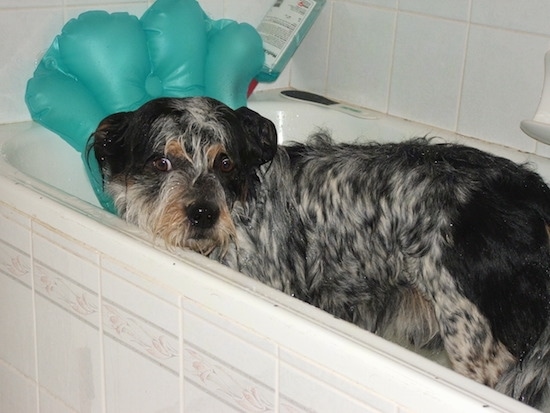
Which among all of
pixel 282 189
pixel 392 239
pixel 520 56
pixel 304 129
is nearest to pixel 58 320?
pixel 282 189

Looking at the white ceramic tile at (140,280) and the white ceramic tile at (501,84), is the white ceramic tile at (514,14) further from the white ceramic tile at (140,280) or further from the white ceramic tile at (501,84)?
the white ceramic tile at (140,280)

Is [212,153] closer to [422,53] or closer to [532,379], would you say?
[532,379]

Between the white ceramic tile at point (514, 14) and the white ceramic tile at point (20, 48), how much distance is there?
134 cm

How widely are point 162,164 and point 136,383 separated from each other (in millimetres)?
547

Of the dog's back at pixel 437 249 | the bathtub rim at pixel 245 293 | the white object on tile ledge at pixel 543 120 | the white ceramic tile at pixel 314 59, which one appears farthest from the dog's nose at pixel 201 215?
the white ceramic tile at pixel 314 59

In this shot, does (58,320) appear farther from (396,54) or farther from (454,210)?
(396,54)

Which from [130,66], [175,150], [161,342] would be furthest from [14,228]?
[130,66]

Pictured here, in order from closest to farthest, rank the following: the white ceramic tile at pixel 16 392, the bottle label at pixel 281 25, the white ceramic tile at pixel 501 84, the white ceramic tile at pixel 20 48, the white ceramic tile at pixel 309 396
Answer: the white ceramic tile at pixel 309 396
the white ceramic tile at pixel 16 392
the white ceramic tile at pixel 501 84
the white ceramic tile at pixel 20 48
the bottle label at pixel 281 25

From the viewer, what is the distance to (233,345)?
6.77ft

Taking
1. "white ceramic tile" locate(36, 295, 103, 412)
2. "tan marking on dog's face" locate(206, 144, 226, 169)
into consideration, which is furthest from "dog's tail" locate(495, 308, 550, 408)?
"white ceramic tile" locate(36, 295, 103, 412)

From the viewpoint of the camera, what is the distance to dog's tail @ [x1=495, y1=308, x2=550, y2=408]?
7.24ft

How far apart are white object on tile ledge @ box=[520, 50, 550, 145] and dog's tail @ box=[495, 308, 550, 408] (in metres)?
0.82

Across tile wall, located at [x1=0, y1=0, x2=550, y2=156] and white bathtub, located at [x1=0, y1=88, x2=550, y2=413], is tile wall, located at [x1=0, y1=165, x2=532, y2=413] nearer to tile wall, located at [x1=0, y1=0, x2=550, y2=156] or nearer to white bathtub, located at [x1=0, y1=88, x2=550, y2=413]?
white bathtub, located at [x1=0, y1=88, x2=550, y2=413]

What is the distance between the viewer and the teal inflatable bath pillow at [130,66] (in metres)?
3.12
